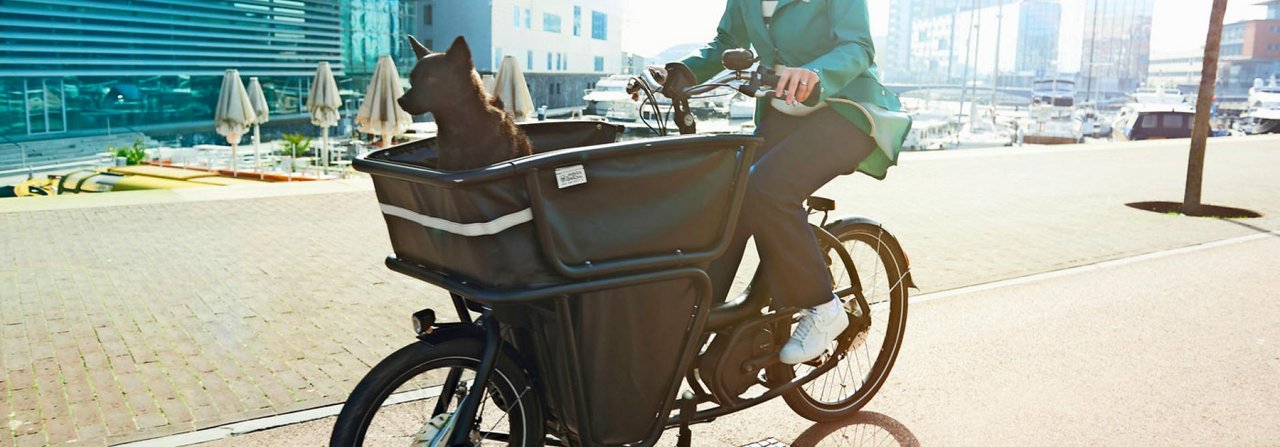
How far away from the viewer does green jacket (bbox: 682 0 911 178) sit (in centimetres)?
329

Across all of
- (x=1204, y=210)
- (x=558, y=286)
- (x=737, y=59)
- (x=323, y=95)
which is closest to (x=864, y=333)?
(x=737, y=59)

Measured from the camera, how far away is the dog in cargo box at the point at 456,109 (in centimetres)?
268

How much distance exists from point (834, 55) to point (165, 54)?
5290 centimetres

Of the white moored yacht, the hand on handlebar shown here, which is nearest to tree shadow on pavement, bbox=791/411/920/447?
the hand on handlebar

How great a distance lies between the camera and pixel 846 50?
3.30 metres

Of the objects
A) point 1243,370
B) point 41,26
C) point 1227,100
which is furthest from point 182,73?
point 1227,100

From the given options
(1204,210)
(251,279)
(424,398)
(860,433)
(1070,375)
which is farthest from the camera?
(1204,210)

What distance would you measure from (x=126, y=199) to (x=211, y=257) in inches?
168

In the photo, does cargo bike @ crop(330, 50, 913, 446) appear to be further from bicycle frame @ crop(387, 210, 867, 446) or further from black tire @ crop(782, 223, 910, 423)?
black tire @ crop(782, 223, 910, 423)

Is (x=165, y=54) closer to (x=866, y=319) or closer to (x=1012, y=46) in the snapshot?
(x=866, y=319)

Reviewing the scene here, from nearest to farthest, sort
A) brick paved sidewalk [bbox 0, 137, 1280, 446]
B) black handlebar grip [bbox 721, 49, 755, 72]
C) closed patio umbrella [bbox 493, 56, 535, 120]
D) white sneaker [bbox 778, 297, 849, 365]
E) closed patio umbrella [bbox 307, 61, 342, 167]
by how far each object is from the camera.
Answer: black handlebar grip [bbox 721, 49, 755, 72] → white sneaker [bbox 778, 297, 849, 365] → brick paved sidewalk [bbox 0, 137, 1280, 446] → closed patio umbrella [bbox 493, 56, 535, 120] → closed patio umbrella [bbox 307, 61, 342, 167]

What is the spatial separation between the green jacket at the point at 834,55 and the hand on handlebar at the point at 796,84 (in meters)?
0.13

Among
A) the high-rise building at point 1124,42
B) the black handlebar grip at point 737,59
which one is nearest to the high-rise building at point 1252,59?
the high-rise building at point 1124,42

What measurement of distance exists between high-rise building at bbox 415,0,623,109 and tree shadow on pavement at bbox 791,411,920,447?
55.0 m
